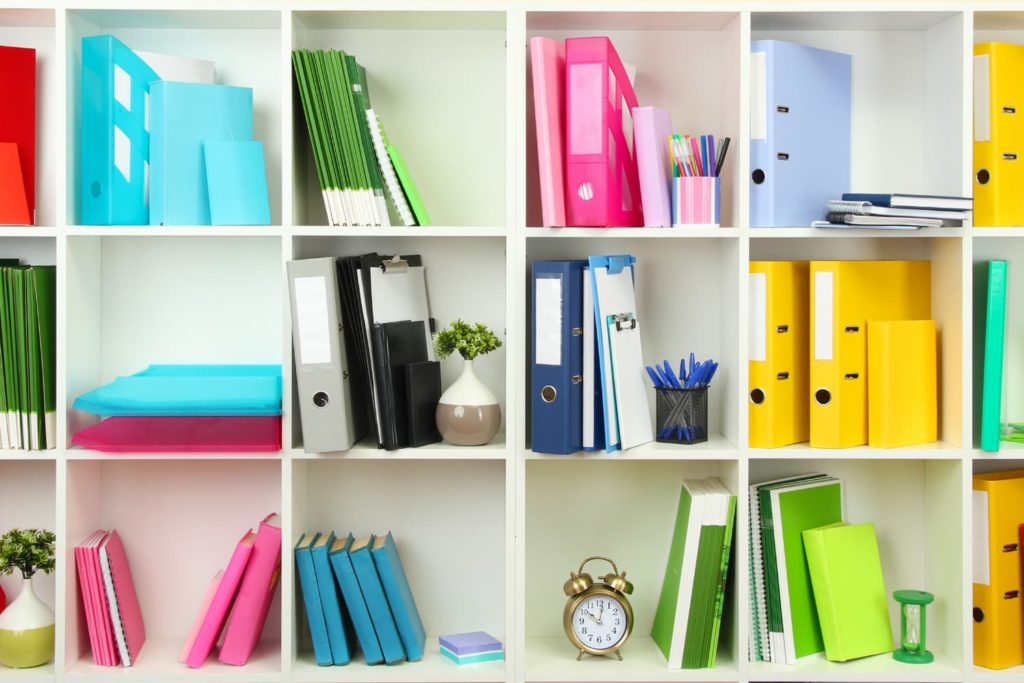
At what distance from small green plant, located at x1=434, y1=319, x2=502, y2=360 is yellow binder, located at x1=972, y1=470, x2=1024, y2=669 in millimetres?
1137

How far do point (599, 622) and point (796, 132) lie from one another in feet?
3.77

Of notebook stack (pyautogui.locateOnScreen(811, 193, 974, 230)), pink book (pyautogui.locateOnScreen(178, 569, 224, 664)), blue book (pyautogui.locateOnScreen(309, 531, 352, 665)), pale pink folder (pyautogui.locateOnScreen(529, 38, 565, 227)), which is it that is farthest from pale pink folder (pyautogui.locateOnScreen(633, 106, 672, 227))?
pink book (pyautogui.locateOnScreen(178, 569, 224, 664))

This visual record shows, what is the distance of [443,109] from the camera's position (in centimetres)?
234

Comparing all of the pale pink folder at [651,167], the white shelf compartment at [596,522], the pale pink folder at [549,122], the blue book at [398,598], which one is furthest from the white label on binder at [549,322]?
the blue book at [398,598]

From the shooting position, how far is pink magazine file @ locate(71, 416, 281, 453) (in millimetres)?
2094

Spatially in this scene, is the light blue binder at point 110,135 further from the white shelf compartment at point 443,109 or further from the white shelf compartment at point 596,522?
the white shelf compartment at point 596,522

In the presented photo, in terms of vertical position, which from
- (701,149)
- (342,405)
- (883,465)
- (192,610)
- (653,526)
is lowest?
(192,610)

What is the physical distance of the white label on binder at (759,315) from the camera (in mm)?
2150

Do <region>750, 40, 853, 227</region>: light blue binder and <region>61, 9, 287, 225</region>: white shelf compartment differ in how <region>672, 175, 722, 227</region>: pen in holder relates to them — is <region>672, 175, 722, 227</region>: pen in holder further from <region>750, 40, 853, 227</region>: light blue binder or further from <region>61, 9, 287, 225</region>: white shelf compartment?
<region>61, 9, 287, 225</region>: white shelf compartment

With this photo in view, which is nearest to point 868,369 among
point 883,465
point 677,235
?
point 883,465

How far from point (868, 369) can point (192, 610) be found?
5.39 feet

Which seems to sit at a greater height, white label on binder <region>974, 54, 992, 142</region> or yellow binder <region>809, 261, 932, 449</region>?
white label on binder <region>974, 54, 992, 142</region>

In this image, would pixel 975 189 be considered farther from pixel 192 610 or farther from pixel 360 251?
pixel 192 610

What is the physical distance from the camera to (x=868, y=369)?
2168 mm
